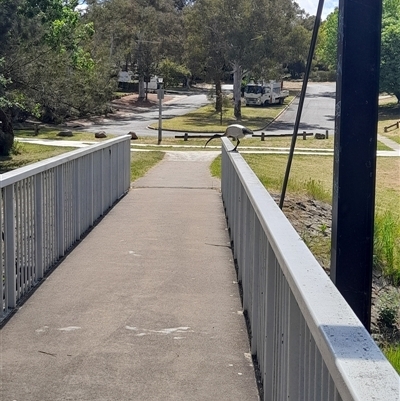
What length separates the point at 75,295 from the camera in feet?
22.6

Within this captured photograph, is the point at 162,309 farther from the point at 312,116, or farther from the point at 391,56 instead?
the point at 312,116

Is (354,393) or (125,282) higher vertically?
(354,393)

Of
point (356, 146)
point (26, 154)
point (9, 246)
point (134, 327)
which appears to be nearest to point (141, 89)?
point (26, 154)

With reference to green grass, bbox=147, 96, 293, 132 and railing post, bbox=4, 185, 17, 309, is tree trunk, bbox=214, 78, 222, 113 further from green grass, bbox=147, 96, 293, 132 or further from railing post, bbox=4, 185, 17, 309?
railing post, bbox=4, 185, 17, 309

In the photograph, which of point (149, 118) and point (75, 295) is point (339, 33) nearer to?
point (75, 295)

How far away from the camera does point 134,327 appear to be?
5.96 meters

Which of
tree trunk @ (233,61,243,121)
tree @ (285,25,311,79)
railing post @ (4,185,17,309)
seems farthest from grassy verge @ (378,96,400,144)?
railing post @ (4,185,17,309)

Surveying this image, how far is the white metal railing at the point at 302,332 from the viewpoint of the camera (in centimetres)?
206

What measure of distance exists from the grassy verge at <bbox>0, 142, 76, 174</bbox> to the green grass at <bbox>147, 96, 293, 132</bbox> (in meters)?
16.9

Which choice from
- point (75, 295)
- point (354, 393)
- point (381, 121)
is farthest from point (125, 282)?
point (381, 121)

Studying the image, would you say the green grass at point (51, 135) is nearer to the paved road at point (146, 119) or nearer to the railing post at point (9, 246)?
the paved road at point (146, 119)

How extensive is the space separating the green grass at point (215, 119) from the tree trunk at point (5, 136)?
20098 mm

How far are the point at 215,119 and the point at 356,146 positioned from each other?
2204 inches

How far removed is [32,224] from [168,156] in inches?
795
